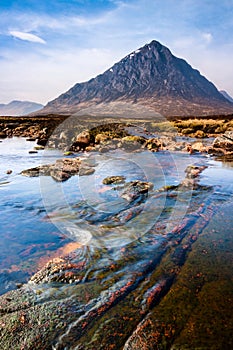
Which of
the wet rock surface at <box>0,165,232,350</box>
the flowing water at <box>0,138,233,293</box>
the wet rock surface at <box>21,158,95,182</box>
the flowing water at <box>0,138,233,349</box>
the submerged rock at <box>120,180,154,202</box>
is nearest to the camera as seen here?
the wet rock surface at <box>0,165,232,350</box>

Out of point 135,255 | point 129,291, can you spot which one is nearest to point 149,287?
point 129,291

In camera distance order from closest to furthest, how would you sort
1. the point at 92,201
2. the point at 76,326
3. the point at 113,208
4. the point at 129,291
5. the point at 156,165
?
the point at 76,326, the point at 129,291, the point at 113,208, the point at 92,201, the point at 156,165

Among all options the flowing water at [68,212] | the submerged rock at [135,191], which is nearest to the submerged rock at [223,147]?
the flowing water at [68,212]

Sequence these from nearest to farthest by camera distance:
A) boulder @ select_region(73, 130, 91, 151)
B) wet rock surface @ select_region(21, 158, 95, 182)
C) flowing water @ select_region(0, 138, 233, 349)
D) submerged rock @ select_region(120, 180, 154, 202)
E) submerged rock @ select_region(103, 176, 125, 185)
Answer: flowing water @ select_region(0, 138, 233, 349)
submerged rock @ select_region(120, 180, 154, 202)
submerged rock @ select_region(103, 176, 125, 185)
wet rock surface @ select_region(21, 158, 95, 182)
boulder @ select_region(73, 130, 91, 151)

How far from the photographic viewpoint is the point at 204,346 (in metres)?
3.59

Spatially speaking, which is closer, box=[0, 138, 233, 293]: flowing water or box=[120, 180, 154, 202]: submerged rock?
box=[0, 138, 233, 293]: flowing water

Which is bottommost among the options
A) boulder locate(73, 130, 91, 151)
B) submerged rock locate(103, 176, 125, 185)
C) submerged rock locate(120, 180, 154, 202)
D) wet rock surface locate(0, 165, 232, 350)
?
submerged rock locate(103, 176, 125, 185)

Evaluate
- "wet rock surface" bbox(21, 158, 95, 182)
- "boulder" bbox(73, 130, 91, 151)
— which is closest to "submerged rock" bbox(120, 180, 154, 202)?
"wet rock surface" bbox(21, 158, 95, 182)

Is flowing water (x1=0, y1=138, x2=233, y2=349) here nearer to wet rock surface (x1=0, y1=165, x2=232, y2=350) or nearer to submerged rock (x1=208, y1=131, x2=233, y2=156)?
wet rock surface (x1=0, y1=165, x2=232, y2=350)

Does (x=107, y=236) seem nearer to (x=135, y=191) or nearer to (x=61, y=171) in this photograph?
(x=135, y=191)

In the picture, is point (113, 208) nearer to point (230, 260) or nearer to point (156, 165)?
point (230, 260)

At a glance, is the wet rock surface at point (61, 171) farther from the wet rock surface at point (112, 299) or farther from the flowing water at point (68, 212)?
the wet rock surface at point (112, 299)

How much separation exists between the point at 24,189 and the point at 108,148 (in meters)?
13.6

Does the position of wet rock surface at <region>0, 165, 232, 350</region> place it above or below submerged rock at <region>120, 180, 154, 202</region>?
above
